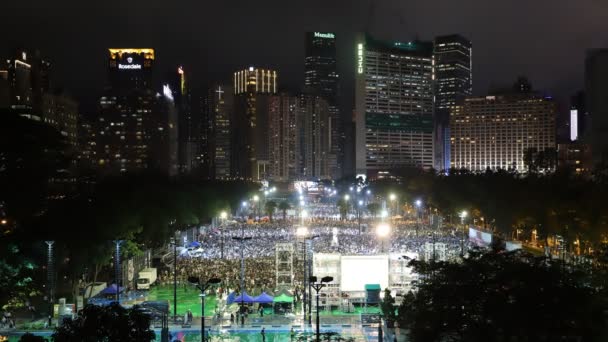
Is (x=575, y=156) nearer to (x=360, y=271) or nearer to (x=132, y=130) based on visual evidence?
(x=132, y=130)

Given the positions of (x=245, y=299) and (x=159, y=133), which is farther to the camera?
(x=159, y=133)

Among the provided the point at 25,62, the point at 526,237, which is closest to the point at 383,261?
the point at 526,237

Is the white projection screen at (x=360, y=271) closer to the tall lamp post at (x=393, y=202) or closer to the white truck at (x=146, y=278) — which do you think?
the white truck at (x=146, y=278)

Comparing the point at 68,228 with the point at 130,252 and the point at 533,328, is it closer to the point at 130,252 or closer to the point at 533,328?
the point at 130,252

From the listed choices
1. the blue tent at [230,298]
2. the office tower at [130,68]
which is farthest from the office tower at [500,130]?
the blue tent at [230,298]

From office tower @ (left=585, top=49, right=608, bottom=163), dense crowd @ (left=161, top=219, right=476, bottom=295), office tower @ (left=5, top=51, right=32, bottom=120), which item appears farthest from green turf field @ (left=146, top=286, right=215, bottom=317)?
office tower @ (left=5, top=51, right=32, bottom=120)

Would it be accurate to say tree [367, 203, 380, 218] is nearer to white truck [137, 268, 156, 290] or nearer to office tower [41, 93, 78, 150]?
white truck [137, 268, 156, 290]

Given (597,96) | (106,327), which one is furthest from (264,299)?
(597,96)
